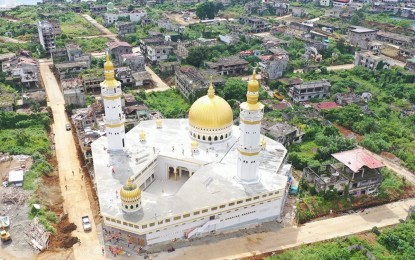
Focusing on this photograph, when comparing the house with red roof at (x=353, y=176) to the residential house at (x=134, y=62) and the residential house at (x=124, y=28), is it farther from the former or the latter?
the residential house at (x=124, y=28)

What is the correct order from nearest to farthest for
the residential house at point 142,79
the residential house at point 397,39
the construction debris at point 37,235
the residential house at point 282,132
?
the construction debris at point 37,235, the residential house at point 282,132, the residential house at point 142,79, the residential house at point 397,39

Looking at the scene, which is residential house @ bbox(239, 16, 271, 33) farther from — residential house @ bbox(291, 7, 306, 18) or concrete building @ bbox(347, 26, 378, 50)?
residential house @ bbox(291, 7, 306, 18)

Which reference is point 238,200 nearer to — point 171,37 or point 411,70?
point 411,70

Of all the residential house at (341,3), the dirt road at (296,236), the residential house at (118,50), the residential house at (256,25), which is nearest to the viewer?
the dirt road at (296,236)

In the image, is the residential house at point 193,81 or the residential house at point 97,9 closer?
the residential house at point 193,81

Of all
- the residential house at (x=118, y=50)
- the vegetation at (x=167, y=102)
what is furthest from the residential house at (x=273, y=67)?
the residential house at (x=118, y=50)

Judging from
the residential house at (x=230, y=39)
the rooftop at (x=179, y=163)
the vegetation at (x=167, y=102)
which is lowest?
the vegetation at (x=167, y=102)

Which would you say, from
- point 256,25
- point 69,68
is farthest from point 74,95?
point 256,25
